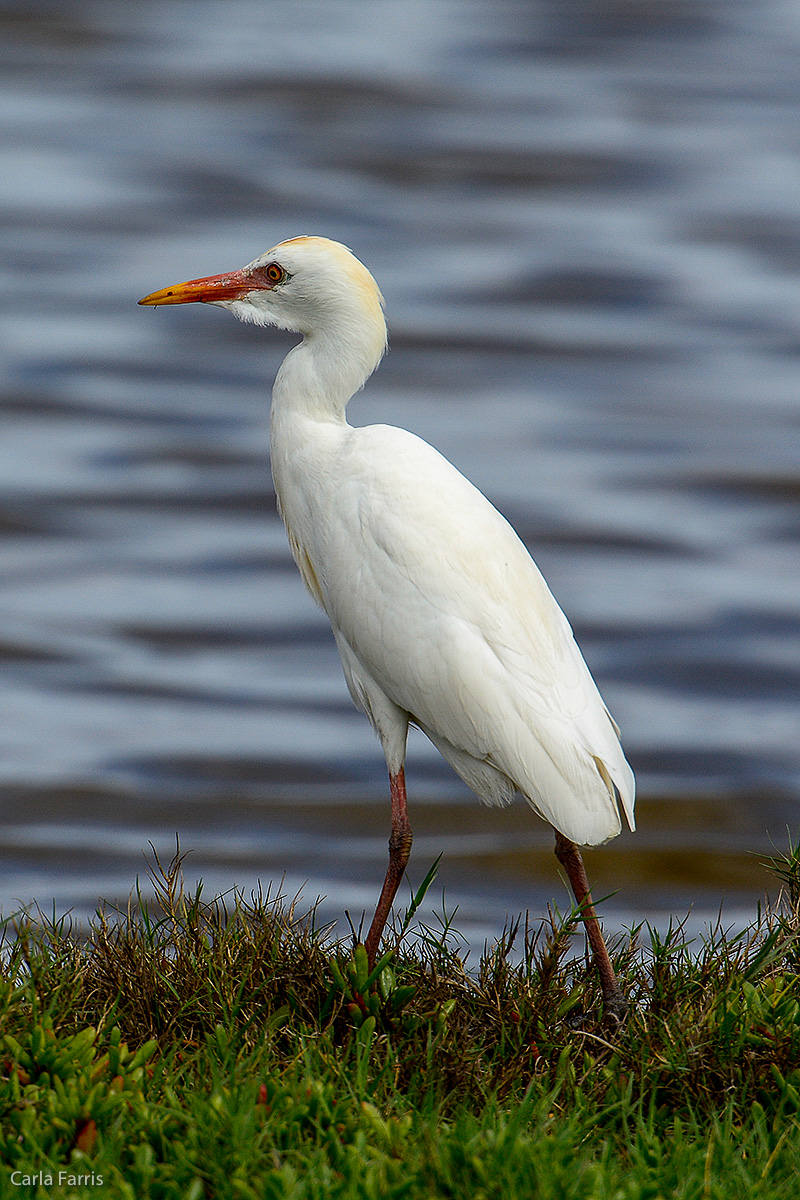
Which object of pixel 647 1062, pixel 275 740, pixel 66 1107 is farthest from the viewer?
pixel 275 740

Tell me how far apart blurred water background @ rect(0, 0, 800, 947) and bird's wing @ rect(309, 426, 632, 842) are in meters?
2.04

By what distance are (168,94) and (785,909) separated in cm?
1662

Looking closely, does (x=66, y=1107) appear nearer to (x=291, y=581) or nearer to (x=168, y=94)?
(x=291, y=581)

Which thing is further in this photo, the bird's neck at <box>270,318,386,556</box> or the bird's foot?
the bird's neck at <box>270,318,386,556</box>

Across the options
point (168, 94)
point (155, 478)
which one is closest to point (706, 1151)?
point (155, 478)

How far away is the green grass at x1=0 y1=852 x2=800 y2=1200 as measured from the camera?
2803mm

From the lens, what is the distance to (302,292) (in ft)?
14.5

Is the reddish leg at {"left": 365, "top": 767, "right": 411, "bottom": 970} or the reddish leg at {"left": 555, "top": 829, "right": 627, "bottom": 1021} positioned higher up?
the reddish leg at {"left": 365, "top": 767, "right": 411, "bottom": 970}

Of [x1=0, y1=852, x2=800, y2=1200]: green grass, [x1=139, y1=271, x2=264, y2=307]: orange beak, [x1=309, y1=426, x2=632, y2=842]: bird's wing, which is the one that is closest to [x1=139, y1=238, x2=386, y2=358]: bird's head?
[x1=139, y1=271, x2=264, y2=307]: orange beak

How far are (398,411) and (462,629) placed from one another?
27.0ft

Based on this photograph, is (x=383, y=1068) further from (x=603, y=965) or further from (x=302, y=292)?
(x=302, y=292)

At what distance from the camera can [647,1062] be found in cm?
343

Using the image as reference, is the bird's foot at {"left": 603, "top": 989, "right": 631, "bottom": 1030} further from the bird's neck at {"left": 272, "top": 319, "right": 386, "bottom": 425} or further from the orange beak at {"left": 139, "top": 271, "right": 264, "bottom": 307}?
the orange beak at {"left": 139, "top": 271, "right": 264, "bottom": 307}

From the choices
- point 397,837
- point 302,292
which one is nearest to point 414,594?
point 397,837
